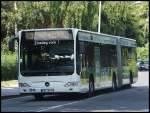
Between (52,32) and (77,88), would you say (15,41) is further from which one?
(77,88)

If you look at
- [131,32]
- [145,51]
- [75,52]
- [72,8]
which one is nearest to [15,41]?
[75,52]

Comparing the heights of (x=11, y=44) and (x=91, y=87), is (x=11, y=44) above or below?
above

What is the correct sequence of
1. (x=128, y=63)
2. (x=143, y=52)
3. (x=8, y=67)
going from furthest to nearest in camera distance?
(x=143, y=52) < (x=8, y=67) < (x=128, y=63)

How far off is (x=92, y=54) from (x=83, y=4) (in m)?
23.1

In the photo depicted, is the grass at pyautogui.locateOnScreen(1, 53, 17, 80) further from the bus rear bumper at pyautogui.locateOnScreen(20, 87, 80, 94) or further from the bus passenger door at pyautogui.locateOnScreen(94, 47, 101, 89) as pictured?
the bus rear bumper at pyautogui.locateOnScreen(20, 87, 80, 94)

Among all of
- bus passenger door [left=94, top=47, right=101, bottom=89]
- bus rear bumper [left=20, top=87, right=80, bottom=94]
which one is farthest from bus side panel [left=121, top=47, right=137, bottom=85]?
bus rear bumper [left=20, top=87, right=80, bottom=94]

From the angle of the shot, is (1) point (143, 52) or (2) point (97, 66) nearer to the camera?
(2) point (97, 66)

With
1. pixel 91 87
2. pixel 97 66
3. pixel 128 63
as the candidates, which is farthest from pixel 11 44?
pixel 128 63

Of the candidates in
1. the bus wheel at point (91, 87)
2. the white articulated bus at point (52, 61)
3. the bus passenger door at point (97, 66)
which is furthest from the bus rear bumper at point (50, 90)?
the bus passenger door at point (97, 66)

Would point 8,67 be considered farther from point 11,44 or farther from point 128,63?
point 11,44

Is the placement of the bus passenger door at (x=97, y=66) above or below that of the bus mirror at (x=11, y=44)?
below

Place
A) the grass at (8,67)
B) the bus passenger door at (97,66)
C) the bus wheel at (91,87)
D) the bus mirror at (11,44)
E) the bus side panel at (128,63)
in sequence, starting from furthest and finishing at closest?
1. the grass at (8,67)
2. the bus side panel at (128,63)
3. the bus passenger door at (97,66)
4. the bus wheel at (91,87)
5. the bus mirror at (11,44)

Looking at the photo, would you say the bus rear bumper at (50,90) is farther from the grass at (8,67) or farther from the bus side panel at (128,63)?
the grass at (8,67)

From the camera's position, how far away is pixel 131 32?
2741 inches
